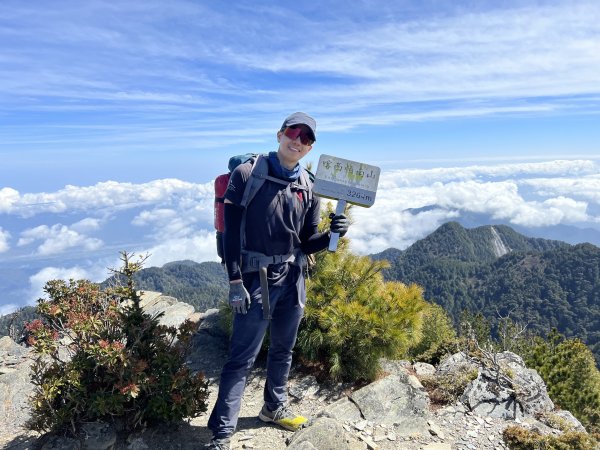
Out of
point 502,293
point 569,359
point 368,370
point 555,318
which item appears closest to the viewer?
point 368,370

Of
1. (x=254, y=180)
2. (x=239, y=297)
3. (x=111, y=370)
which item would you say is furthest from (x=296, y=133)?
(x=111, y=370)

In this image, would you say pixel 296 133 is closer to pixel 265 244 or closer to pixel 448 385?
pixel 265 244

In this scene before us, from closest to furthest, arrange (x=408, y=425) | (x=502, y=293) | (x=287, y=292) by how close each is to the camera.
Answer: (x=287, y=292) → (x=408, y=425) → (x=502, y=293)

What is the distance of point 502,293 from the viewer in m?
194

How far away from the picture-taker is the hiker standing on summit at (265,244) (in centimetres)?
447

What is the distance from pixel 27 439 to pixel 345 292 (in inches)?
204

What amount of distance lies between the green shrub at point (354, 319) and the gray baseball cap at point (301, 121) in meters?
3.62

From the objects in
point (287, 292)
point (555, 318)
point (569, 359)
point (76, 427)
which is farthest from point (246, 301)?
point (555, 318)

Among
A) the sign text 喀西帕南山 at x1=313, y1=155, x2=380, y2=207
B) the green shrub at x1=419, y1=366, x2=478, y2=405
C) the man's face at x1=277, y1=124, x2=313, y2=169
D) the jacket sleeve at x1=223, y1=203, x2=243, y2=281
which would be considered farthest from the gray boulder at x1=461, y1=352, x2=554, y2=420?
the man's face at x1=277, y1=124, x2=313, y2=169

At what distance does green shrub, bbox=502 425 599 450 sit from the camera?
17.4 ft

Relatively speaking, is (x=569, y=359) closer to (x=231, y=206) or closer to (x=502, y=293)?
(x=231, y=206)

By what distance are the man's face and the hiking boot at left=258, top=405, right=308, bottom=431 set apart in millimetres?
3418

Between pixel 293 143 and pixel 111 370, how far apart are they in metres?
3.28

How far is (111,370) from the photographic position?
4539 millimetres
